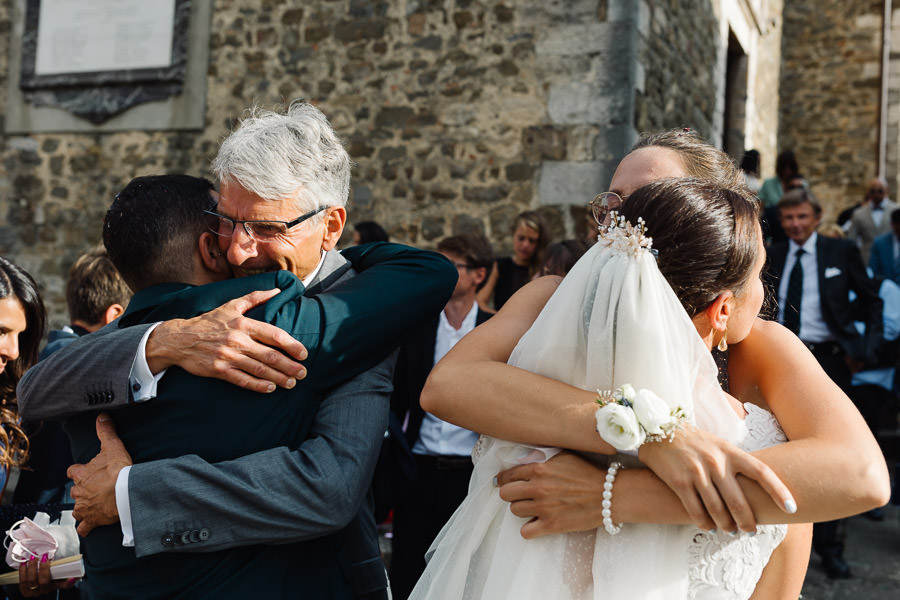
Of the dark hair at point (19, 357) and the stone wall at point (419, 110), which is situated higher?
the stone wall at point (419, 110)

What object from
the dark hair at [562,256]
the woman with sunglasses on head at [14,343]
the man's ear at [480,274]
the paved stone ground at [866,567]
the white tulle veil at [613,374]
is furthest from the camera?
the paved stone ground at [866,567]

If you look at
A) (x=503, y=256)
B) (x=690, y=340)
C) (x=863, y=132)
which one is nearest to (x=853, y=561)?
(x=503, y=256)

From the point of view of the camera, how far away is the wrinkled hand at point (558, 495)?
1.39m

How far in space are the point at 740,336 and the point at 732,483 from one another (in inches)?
14.7

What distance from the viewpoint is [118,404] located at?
1550 mm

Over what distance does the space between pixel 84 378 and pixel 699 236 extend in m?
1.22

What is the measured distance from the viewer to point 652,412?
1.28m

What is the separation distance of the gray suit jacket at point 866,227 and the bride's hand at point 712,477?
28.6ft

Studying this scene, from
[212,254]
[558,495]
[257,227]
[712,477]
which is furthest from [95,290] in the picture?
[712,477]

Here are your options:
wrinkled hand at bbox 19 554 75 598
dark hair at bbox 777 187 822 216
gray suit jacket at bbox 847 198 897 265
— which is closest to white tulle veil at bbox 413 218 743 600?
wrinkled hand at bbox 19 554 75 598

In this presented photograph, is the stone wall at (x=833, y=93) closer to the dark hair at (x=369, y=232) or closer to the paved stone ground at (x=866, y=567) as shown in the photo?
the paved stone ground at (x=866, y=567)

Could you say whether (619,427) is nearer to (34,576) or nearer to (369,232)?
(34,576)

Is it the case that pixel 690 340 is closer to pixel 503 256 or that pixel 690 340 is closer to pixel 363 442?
pixel 363 442

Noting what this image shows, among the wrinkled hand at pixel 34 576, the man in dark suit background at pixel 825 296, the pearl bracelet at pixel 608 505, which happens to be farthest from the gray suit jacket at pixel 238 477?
the man in dark suit background at pixel 825 296
